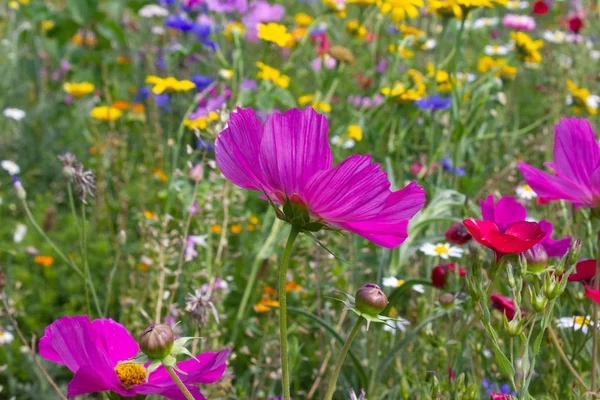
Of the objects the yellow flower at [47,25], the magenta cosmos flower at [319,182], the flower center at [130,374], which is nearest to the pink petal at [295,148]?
the magenta cosmos flower at [319,182]

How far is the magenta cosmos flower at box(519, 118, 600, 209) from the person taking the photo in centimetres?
82

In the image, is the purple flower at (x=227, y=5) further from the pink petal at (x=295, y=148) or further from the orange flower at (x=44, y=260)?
the pink petal at (x=295, y=148)


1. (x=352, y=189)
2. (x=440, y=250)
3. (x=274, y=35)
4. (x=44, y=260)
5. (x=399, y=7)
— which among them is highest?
(x=399, y=7)

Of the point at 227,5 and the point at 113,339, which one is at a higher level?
the point at 227,5

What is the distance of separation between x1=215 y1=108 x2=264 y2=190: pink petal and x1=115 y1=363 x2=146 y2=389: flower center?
0.70 ft

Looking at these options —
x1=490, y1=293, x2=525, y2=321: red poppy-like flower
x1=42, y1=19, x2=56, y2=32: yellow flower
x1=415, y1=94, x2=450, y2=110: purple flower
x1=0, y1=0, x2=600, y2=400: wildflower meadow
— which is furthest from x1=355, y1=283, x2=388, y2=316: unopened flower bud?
x1=42, y1=19, x2=56, y2=32: yellow flower

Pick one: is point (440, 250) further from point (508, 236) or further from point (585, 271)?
point (508, 236)

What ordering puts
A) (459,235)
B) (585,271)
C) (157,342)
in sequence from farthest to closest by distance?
(459,235) → (585,271) → (157,342)

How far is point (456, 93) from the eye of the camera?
1789 millimetres

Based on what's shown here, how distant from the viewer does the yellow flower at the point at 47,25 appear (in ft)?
11.9

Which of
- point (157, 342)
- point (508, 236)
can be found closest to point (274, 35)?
point (508, 236)

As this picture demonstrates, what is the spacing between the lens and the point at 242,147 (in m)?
0.69

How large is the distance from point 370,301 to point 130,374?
0.25 meters

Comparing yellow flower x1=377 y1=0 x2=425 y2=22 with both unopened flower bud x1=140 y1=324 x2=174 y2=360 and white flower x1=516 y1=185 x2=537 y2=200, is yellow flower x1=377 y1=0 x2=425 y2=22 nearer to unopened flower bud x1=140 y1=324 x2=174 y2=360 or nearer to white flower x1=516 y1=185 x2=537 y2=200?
white flower x1=516 y1=185 x2=537 y2=200
